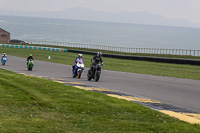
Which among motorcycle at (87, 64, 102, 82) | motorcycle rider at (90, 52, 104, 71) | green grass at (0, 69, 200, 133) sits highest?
motorcycle rider at (90, 52, 104, 71)

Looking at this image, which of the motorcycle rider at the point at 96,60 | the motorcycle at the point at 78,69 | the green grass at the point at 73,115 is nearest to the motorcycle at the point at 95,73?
the motorcycle rider at the point at 96,60

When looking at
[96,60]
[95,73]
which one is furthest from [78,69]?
[96,60]

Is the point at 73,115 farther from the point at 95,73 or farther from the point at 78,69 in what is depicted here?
the point at 78,69

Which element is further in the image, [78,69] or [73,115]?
[78,69]

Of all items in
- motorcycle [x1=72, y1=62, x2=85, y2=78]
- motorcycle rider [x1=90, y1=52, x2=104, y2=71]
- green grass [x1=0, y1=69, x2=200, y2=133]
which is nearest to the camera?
green grass [x1=0, y1=69, x2=200, y2=133]

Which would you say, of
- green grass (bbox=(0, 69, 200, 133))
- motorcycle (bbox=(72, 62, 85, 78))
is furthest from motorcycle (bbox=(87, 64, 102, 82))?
green grass (bbox=(0, 69, 200, 133))

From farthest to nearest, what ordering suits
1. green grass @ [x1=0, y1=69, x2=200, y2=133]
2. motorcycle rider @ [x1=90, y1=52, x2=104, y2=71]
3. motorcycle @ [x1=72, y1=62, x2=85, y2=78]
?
motorcycle @ [x1=72, y1=62, x2=85, y2=78]
motorcycle rider @ [x1=90, y1=52, x2=104, y2=71]
green grass @ [x1=0, y1=69, x2=200, y2=133]

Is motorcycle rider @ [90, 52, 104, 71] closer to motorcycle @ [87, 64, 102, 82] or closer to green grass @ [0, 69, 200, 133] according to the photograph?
motorcycle @ [87, 64, 102, 82]

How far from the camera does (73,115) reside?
369 inches

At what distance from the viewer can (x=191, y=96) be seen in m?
15.4

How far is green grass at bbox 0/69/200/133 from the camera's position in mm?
7934

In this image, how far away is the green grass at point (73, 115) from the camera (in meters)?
7.93

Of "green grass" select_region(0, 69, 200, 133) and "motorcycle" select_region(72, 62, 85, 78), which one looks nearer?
"green grass" select_region(0, 69, 200, 133)

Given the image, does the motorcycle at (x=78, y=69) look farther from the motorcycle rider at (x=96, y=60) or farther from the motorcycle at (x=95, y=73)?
the motorcycle rider at (x=96, y=60)
